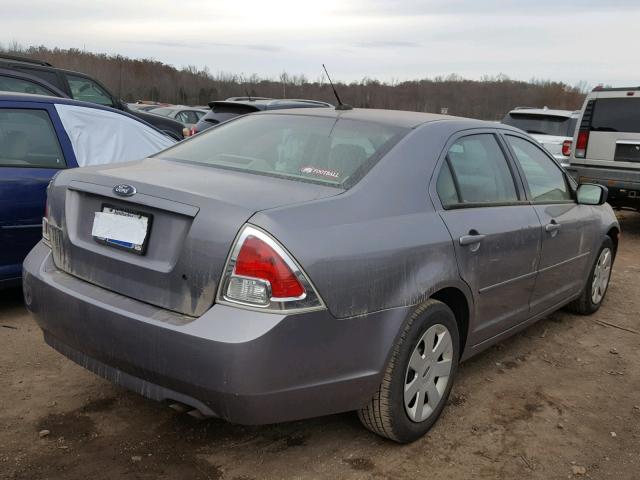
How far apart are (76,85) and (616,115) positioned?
7.93 metres

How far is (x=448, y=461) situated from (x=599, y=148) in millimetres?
7011

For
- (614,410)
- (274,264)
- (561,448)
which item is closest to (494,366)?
(614,410)

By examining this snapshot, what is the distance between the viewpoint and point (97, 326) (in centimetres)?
253

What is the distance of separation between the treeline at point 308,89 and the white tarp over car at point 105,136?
2555cm

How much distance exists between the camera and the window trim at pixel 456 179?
3057 mm

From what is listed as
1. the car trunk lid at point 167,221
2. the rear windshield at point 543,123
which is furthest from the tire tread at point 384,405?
the rear windshield at point 543,123

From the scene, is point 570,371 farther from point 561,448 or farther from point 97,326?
point 97,326

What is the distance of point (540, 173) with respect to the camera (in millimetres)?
4230

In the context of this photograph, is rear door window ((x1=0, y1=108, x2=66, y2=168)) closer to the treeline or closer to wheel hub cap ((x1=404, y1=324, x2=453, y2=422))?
wheel hub cap ((x1=404, y1=324, x2=453, y2=422))

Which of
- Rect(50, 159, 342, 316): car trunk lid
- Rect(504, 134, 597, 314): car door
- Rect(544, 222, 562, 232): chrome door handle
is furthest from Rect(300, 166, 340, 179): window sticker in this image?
Rect(544, 222, 562, 232): chrome door handle

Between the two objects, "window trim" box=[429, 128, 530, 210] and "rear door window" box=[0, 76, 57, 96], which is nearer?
"window trim" box=[429, 128, 530, 210]

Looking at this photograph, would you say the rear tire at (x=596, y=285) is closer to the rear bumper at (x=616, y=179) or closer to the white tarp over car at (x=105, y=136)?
the rear bumper at (x=616, y=179)

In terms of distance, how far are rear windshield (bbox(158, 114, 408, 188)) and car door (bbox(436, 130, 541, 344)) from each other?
42cm

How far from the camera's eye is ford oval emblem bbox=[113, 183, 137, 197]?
2555 mm
